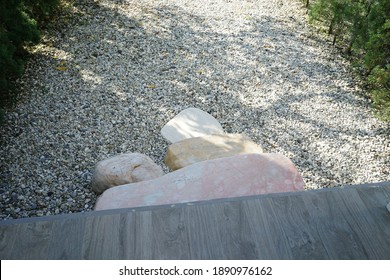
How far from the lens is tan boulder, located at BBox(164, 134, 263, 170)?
127 inches

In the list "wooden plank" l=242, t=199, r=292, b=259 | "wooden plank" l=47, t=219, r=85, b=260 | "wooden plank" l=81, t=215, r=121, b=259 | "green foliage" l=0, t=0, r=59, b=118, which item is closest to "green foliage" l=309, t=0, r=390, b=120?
"wooden plank" l=242, t=199, r=292, b=259

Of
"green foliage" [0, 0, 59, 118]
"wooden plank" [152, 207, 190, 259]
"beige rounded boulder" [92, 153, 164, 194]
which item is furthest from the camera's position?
"green foliage" [0, 0, 59, 118]

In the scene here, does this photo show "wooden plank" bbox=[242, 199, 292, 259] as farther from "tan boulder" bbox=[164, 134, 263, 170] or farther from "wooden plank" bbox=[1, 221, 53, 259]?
"tan boulder" bbox=[164, 134, 263, 170]

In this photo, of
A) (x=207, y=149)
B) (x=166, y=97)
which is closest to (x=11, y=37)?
(x=166, y=97)

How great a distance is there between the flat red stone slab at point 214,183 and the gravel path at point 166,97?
59cm

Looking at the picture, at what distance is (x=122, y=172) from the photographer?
2893 mm

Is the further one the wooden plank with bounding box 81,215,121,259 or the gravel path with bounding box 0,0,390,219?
the gravel path with bounding box 0,0,390,219

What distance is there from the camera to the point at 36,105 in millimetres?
3785

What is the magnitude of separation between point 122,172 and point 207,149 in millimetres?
832

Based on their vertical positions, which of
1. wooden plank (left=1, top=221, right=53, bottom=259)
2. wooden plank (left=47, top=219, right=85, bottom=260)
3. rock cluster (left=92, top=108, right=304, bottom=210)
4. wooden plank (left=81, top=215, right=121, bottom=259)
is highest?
wooden plank (left=81, top=215, right=121, bottom=259)

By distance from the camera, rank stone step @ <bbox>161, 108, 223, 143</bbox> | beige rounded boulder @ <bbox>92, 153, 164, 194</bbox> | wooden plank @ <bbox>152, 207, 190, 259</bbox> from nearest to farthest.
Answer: wooden plank @ <bbox>152, 207, 190, 259</bbox>
beige rounded boulder @ <bbox>92, 153, 164, 194</bbox>
stone step @ <bbox>161, 108, 223, 143</bbox>

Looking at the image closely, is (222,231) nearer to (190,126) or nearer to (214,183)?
(214,183)

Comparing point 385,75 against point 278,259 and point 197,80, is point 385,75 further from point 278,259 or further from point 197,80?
point 278,259

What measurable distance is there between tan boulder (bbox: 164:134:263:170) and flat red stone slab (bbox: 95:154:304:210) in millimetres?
497
